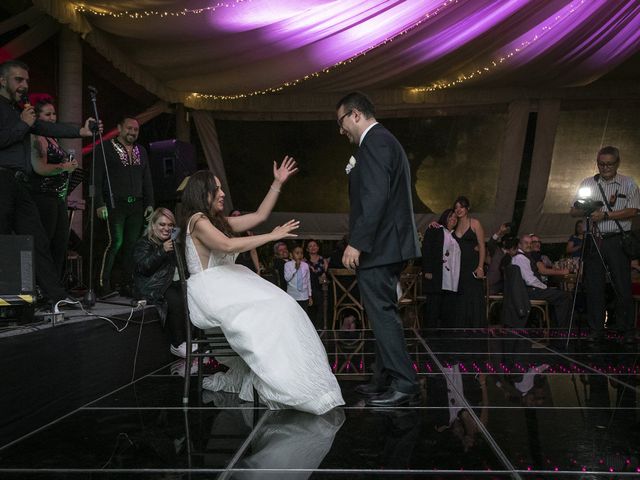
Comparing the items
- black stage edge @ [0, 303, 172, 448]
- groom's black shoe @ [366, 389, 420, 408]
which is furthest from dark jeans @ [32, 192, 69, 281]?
groom's black shoe @ [366, 389, 420, 408]

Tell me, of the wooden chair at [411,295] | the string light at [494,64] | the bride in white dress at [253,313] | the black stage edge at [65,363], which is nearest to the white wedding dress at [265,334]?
the bride in white dress at [253,313]

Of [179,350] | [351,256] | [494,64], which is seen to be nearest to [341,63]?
[494,64]

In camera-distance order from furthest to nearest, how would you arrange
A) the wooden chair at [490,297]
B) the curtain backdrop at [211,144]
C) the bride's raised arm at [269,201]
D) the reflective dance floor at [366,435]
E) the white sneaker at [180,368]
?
the curtain backdrop at [211,144] → the wooden chair at [490,297] → the white sneaker at [180,368] → the bride's raised arm at [269,201] → the reflective dance floor at [366,435]

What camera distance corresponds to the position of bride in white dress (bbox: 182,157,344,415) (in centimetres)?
270

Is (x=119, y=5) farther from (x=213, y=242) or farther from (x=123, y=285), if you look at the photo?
(x=213, y=242)

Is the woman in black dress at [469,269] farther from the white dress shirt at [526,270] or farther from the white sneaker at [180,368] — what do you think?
the white sneaker at [180,368]

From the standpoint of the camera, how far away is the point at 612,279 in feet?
15.6

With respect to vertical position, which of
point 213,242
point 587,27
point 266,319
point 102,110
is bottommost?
point 266,319

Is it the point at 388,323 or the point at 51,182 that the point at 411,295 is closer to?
the point at 51,182

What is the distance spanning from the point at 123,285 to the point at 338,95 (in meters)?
5.25

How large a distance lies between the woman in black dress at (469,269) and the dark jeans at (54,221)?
145 inches

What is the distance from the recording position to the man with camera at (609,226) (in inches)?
181

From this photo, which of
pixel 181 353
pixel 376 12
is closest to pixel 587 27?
pixel 376 12

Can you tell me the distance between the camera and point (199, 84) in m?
8.08
